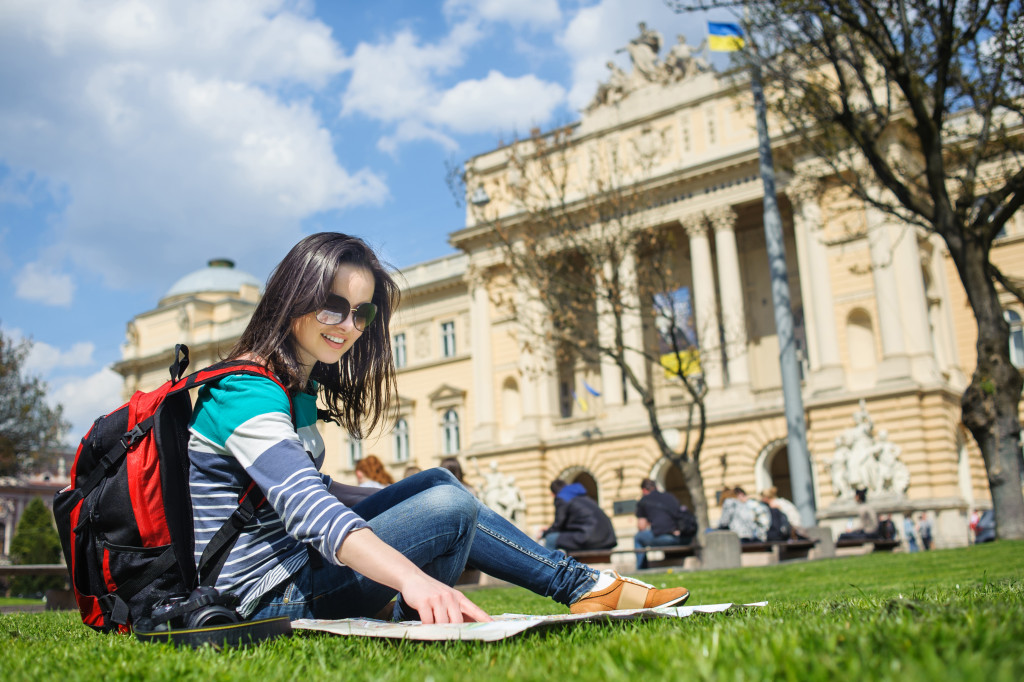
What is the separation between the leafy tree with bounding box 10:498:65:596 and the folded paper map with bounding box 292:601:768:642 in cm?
2830

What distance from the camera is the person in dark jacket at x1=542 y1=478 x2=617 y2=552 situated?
454 inches

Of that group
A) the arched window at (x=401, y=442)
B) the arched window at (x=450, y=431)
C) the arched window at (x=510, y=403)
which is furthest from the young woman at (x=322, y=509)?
the arched window at (x=401, y=442)

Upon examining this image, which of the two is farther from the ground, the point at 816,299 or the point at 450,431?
the point at 816,299

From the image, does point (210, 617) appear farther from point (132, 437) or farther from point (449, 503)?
point (449, 503)

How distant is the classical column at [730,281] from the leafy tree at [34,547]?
75.8ft

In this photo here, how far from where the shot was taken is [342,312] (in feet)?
9.71

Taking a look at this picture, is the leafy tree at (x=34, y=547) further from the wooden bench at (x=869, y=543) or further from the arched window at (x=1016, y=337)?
the arched window at (x=1016, y=337)

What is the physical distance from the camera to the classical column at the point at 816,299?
28609mm

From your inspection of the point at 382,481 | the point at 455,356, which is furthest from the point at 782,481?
the point at 382,481

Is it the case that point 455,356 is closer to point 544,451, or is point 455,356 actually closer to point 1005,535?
point 544,451

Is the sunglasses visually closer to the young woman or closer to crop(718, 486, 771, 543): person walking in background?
the young woman

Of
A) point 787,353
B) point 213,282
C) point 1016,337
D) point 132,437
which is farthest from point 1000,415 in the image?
point 213,282

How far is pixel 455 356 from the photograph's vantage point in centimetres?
4041

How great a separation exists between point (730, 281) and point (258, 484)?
3051 cm
